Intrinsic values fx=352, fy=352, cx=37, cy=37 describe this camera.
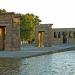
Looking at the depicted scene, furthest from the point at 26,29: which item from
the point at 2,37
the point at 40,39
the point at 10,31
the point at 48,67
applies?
the point at 48,67

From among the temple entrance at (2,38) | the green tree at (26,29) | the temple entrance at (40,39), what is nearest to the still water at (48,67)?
the temple entrance at (2,38)

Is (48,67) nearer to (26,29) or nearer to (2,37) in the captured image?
(2,37)

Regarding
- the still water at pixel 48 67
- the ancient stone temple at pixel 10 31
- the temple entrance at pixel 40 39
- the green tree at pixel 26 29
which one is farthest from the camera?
the green tree at pixel 26 29

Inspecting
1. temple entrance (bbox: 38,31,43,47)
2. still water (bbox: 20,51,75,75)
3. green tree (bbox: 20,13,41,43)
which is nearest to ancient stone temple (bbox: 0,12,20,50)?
still water (bbox: 20,51,75,75)

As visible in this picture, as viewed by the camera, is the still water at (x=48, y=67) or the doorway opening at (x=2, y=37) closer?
the still water at (x=48, y=67)

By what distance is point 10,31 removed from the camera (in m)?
38.3

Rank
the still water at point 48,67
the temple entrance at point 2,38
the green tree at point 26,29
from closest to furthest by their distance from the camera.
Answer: the still water at point 48,67
the temple entrance at point 2,38
the green tree at point 26,29

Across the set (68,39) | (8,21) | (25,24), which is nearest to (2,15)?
(8,21)

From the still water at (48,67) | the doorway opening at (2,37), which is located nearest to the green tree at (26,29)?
the doorway opening at (2,37)

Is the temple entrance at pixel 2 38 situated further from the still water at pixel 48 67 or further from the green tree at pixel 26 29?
the green tree at pixel 26 29

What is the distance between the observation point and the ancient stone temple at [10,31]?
Answer: 3812cm

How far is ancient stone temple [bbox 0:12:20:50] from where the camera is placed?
3812cm

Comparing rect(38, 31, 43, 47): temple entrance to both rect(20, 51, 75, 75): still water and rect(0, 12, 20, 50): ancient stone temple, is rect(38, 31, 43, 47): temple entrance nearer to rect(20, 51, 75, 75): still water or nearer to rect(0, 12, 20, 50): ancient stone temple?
rect(0, 12, 20, 50): ancient stone temple

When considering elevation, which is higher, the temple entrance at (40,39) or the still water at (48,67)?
the still water at (48,67)
